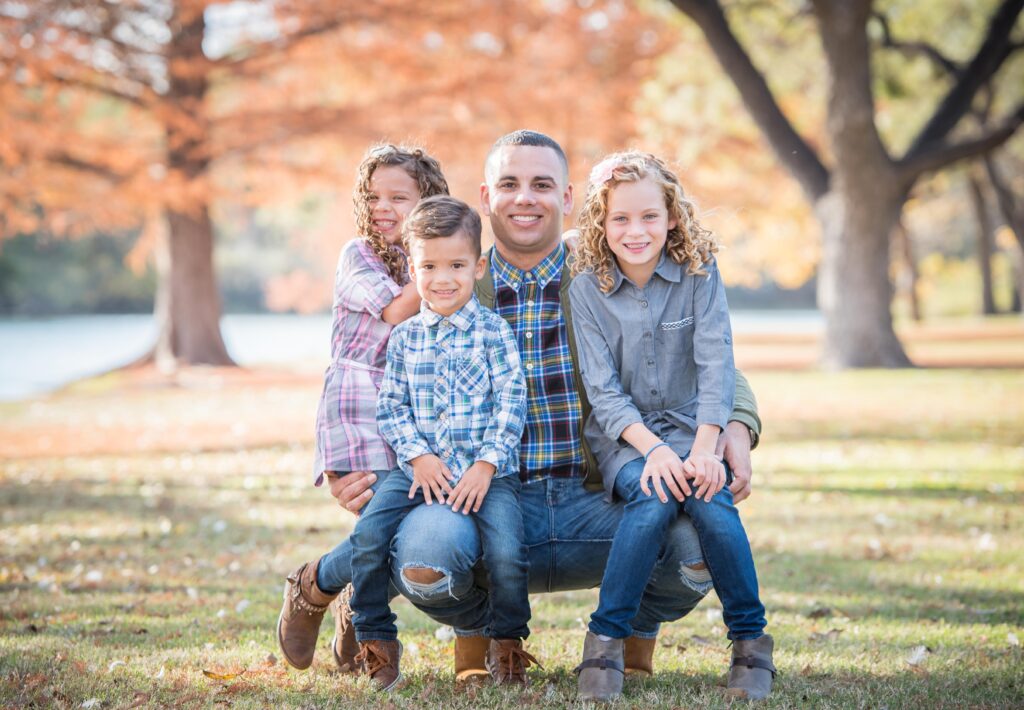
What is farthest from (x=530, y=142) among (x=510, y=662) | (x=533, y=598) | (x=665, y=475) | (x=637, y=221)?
(x=533, y=598)

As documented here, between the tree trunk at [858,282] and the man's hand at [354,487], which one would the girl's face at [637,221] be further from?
the tree trunk at [858,282]

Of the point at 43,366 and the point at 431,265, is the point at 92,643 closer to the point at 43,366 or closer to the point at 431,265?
the point at 431,265

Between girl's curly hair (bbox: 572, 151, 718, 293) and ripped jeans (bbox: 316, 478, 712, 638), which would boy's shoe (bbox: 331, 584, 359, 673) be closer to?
ripped jeans (bbox: 316, 478, 712, 638)

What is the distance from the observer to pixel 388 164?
382 cm

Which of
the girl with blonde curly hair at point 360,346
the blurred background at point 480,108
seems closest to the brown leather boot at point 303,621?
the girl with blonde curly hair at point 360,346

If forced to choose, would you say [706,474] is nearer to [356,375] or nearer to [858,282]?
[356,375]

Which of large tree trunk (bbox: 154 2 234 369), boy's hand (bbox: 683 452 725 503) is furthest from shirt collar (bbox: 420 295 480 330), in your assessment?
large tree trunk (bbox: 154 2 234 369)

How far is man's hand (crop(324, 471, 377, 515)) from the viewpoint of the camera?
12.0ft

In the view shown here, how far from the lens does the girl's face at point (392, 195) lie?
3.81 metres

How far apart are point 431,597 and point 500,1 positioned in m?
16.8

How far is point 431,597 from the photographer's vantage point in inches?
132

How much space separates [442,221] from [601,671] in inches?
60.8

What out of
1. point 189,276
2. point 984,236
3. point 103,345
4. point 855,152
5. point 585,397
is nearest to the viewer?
point 585,397

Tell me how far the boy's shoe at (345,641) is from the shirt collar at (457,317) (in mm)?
1046
